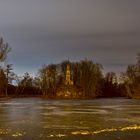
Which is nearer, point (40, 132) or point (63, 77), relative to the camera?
point (40, 132)

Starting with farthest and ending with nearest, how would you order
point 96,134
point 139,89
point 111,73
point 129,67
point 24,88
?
point 111,73, point 24,88, point 129,67, point 139,89, point 96,134

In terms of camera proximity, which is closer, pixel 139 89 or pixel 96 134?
pixel 96 134

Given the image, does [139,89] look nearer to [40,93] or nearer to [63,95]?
[63,95]

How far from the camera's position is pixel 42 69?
169375 millimetres

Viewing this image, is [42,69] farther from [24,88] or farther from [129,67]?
[129,67]

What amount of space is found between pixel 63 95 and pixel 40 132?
141 meters

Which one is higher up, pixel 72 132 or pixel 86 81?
pixel 86 81

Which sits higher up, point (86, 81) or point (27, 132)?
point (86, 81)

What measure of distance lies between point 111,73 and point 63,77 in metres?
28.2

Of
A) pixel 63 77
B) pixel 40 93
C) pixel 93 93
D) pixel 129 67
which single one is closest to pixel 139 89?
pixel 129 67

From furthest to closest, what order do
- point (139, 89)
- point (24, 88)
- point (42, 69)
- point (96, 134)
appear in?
point (24, 88), point (42, 69), point (139, 89), point (96, 134)

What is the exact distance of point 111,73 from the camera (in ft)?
645

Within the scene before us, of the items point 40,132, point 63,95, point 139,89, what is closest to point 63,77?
point 63,95

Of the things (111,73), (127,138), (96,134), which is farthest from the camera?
(111,73)
